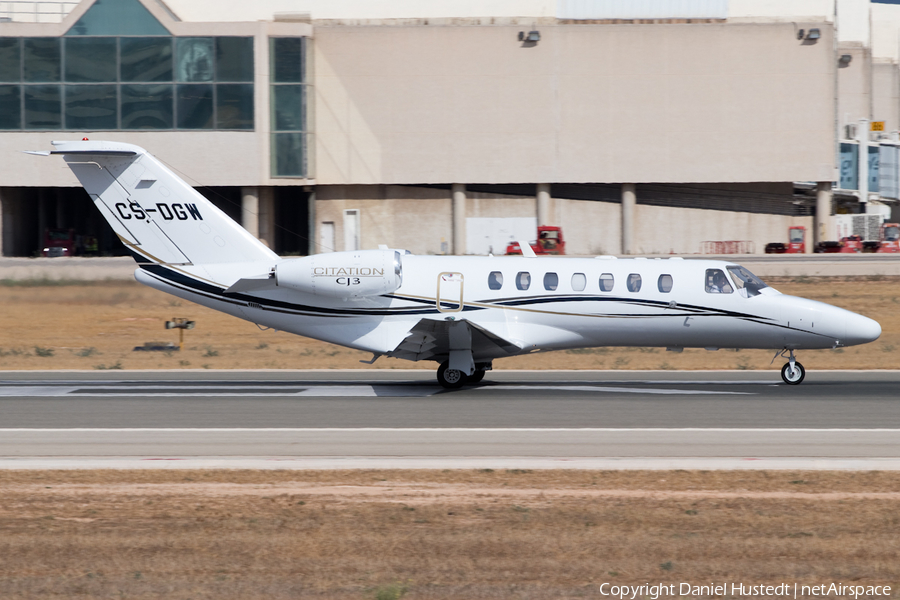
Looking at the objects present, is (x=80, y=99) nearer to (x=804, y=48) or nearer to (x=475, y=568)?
(x=804, y=48)

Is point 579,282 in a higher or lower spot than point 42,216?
lower

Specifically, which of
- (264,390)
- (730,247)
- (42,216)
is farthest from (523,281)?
(42,216)

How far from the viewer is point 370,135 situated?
60.8 m

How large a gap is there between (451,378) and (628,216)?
1825 inches

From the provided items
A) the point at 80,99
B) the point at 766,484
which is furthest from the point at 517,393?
the point at 80,99

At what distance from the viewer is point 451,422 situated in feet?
52.2

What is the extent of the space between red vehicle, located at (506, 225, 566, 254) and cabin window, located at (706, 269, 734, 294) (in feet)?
123

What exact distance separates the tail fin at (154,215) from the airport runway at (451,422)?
2770 mm

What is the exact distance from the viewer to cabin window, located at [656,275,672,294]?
2019cm

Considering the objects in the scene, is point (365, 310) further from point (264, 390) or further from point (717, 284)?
point (717, 284)

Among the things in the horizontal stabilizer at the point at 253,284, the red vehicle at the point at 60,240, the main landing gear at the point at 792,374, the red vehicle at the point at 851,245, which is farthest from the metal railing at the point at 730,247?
the horizontal stabilizer at the point at 253,284

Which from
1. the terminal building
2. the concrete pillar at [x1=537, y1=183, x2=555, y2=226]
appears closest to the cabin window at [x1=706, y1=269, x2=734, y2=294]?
the terminal building

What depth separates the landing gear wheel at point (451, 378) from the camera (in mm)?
19920

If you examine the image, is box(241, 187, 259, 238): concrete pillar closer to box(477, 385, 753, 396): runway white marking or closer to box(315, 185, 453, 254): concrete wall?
box(315, 185, 453, 254): concrete wall
